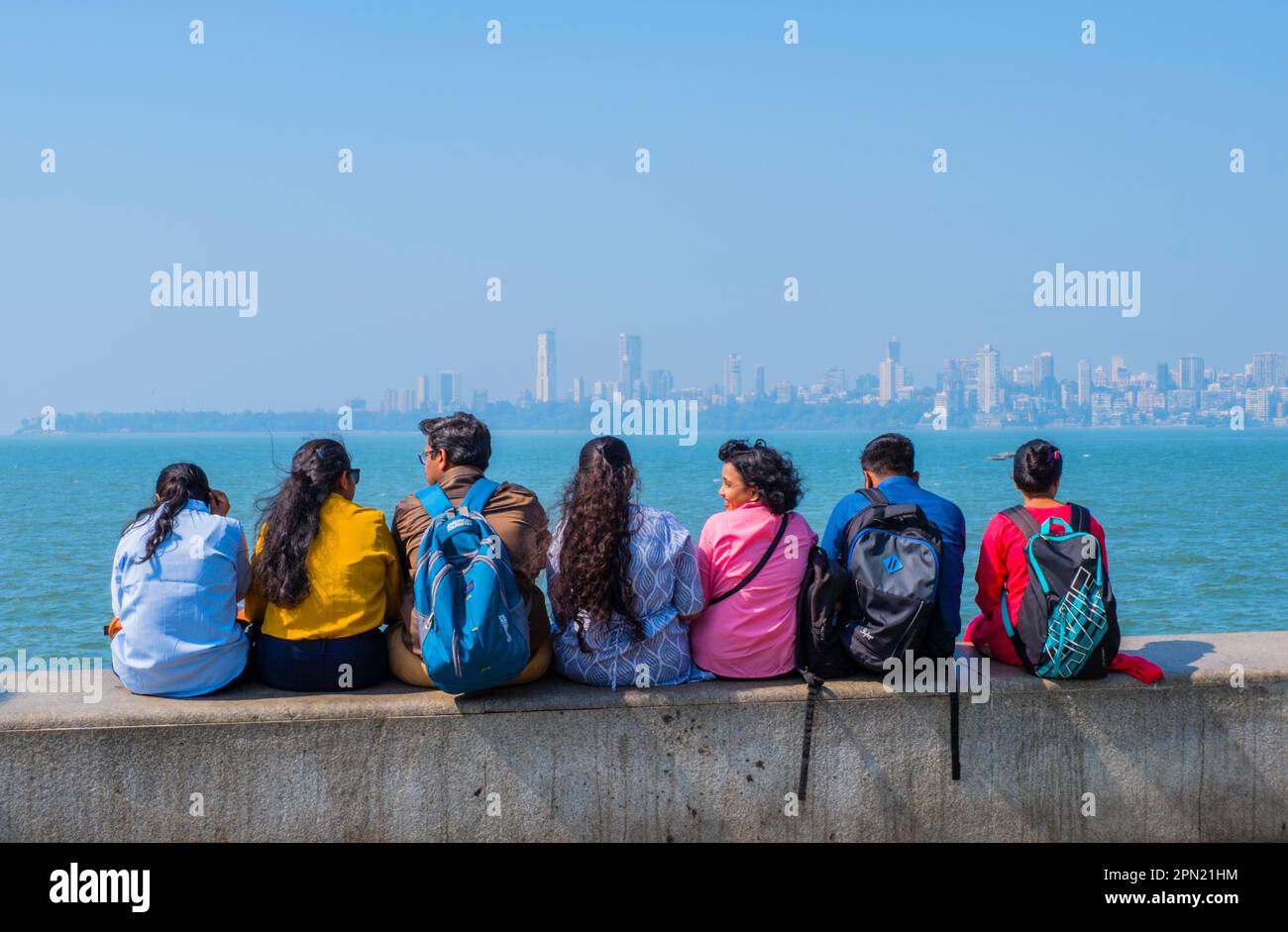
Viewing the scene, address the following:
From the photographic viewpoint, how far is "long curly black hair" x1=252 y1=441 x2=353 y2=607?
15.4 feet

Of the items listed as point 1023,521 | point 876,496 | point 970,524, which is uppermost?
point 876,496

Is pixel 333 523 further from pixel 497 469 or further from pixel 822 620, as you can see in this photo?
pixel 497 469

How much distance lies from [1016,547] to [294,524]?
9.78 ft

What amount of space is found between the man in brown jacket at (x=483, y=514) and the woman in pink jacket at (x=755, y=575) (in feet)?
2.35

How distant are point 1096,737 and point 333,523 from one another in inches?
126

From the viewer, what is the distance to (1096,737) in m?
4.79

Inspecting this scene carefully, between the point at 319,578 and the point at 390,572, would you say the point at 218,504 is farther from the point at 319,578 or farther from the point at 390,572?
the point at 390,572

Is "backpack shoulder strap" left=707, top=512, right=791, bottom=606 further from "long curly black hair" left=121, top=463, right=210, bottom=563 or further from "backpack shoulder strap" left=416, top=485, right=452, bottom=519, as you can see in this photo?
"long curly black hair" left=121, top=463, right=210, bottom=563

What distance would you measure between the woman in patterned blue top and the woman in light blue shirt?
1.31 m

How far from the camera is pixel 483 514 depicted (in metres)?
4.72

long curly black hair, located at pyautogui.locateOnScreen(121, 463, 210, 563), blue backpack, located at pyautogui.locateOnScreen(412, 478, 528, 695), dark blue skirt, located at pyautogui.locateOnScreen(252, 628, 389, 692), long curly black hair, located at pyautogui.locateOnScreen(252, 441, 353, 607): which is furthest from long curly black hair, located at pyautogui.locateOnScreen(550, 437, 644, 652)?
long curly black hair, located at pyautogui.locateOnScreen(121, 463, 210, 563)

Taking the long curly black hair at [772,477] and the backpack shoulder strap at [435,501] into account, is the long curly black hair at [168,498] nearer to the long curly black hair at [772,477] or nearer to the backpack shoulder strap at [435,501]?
the backpack shoulder strap at [435,501]
